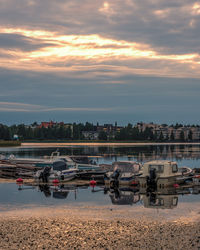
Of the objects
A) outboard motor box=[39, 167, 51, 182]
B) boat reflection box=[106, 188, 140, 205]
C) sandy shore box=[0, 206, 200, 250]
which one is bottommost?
boat reflection box=[106, 188, 140, 205]

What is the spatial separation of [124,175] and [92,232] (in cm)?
2145

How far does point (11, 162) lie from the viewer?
65.0 metres

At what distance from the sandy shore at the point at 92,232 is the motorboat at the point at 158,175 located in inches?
538

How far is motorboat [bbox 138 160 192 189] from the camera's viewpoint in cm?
3847

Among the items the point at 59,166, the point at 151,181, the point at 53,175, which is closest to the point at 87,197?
the point at 151,181

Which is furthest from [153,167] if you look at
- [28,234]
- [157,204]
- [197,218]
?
[28,234]

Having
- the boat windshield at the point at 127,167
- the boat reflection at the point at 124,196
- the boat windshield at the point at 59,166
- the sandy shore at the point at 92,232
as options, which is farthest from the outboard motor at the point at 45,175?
the sandy shore at the point at 92,232

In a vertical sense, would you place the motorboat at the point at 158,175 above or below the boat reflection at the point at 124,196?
above

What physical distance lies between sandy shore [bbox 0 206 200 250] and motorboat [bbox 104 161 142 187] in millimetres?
15455

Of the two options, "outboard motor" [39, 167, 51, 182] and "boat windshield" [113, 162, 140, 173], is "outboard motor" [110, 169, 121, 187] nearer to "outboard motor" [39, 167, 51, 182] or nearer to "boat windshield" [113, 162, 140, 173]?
"boat windshield" [113, 162, 140, 173]

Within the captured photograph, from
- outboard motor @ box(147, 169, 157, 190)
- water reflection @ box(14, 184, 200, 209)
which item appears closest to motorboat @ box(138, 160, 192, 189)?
outboard motor @ box(147, 169, 157, 190)

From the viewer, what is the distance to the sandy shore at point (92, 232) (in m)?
18.4

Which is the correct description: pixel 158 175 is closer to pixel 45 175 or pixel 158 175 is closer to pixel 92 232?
pixel 45 175

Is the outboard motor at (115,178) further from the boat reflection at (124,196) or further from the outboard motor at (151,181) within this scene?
the outboard motor at (151,181)
